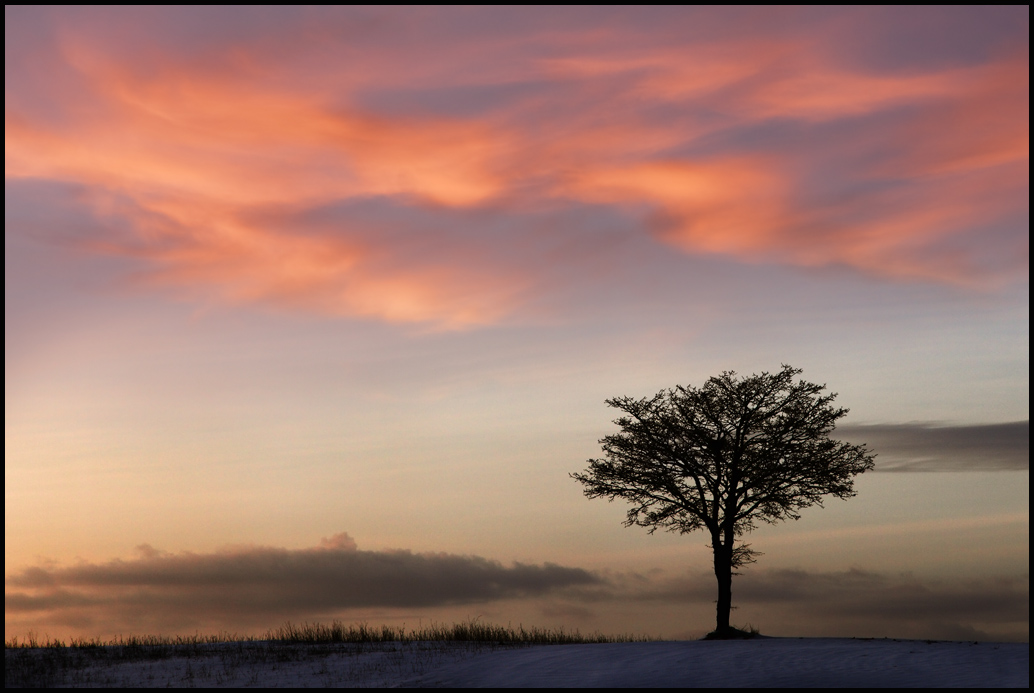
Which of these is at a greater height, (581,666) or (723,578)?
(723,578)

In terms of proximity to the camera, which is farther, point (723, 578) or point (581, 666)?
point (723, 578)

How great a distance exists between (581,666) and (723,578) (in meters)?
15.2

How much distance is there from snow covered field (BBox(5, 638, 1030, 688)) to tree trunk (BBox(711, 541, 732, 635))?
730 cm

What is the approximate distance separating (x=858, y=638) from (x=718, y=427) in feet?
38.9

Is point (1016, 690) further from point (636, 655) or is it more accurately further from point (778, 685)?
point (636, 655)

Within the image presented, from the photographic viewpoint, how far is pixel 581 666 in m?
29.1

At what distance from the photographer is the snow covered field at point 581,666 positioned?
26.7m

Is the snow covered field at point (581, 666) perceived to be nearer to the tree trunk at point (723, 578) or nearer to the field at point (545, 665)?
the field at point (545, 665)

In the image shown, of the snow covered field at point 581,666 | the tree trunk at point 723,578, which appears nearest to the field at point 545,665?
the snow covered field at point 581,666

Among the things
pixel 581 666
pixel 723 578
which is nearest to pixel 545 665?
pixel 581 666

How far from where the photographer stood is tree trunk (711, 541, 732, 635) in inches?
1654

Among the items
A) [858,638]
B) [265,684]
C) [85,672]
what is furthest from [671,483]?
[85,672]

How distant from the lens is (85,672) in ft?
101

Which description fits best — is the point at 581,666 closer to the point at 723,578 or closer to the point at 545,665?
the point at 545,665
